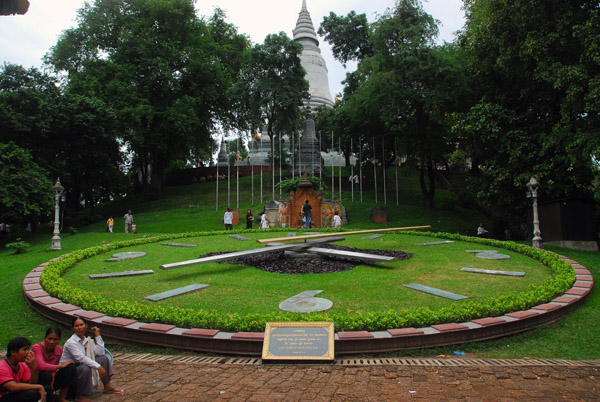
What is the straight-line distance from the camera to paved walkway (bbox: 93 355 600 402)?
4.23m

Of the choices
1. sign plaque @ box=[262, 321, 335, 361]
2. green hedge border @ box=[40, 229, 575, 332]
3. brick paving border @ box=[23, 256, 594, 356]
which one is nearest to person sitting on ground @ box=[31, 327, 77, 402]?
brick paving border @ box=[23, 256, 594, 356]

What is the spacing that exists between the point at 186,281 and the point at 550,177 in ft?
49.5

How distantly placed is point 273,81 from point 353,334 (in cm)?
2815

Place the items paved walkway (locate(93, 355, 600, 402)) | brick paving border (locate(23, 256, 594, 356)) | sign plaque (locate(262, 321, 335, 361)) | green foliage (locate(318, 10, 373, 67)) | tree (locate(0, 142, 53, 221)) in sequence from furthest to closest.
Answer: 1. green foliage (locate(318, 10, 373, 67))
2. tree (locate(0, 142, 53, 221))
3. brick paving border (locate(23, 256, 594, 356))
4. sign plaque (locate(262, 321, 335, 361))
5. paved walkway (locate(93, 355, 600, 402))

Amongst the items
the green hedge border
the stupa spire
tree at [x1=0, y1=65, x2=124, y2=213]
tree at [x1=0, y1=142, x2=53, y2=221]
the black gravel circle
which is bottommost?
the green hedge border

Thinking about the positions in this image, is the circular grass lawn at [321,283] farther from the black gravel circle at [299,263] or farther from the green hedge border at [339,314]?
the black gravel circle at [299,263]

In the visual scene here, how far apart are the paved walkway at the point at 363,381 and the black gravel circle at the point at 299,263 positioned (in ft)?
14.3

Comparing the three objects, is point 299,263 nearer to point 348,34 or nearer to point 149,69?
point 149,69

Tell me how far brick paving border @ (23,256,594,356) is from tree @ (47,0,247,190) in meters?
24.8

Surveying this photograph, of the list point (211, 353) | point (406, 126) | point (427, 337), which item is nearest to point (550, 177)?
point (406, 126)

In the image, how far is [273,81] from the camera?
31.3m

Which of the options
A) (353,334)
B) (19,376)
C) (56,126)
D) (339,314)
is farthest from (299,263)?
(56,126)

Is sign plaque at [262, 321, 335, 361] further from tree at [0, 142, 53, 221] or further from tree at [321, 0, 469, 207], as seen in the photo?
tree at [321, 0, 469, 207]

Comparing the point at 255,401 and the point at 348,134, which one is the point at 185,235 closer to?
the point at 255,401
